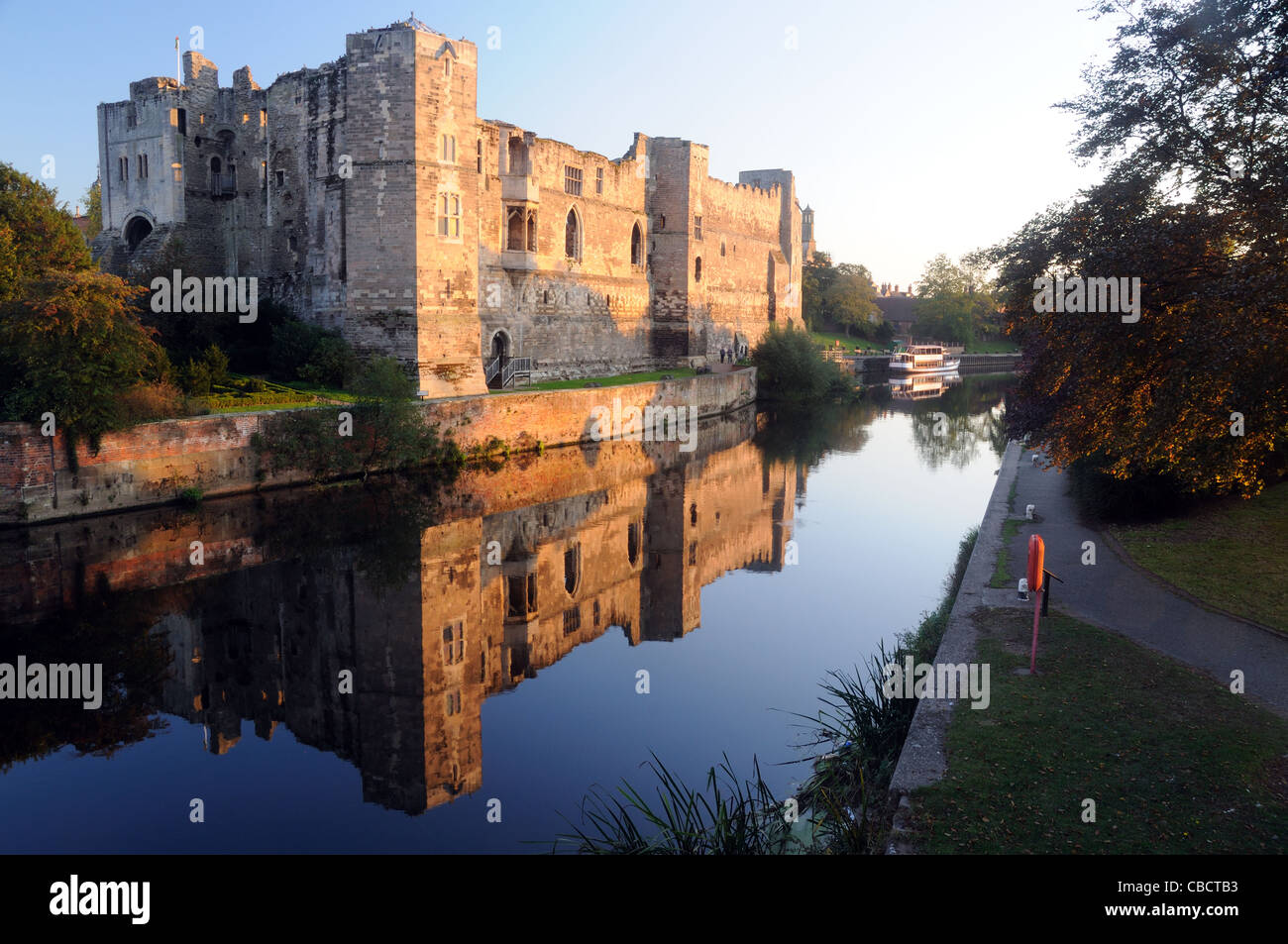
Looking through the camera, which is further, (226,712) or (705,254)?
(705,254)

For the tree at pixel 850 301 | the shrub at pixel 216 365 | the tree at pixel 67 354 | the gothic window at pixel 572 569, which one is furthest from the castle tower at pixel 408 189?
the tree at pixel 850 301

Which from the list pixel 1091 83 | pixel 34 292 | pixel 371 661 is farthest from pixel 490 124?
pixel 371 661

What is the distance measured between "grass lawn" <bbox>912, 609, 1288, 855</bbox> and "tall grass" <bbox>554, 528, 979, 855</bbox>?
0.57 meters

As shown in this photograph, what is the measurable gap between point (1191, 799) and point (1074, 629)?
3302mm

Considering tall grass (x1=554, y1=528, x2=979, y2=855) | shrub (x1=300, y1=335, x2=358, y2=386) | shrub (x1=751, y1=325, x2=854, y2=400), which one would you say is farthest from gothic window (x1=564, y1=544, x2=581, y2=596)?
shrub (x1=751, y1=325, x2=854, y2=400)

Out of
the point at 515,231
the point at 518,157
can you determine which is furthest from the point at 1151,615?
the point at 518,157

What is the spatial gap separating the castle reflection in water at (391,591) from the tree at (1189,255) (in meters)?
5.63

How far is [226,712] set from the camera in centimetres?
834

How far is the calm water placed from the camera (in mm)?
6750

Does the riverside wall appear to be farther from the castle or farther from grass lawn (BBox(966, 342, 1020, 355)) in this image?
grass lawn (BBox(966, 342, 1020, 355))

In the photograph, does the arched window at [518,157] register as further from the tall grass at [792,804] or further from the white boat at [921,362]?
the white boat at [921,362]

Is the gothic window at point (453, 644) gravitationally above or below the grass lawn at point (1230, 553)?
below

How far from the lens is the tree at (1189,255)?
→ 7516 mm
